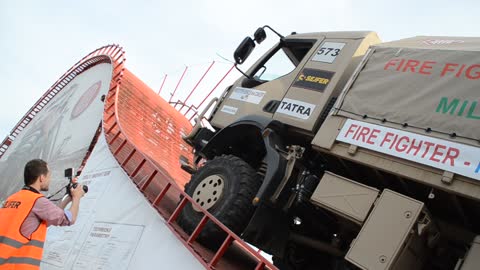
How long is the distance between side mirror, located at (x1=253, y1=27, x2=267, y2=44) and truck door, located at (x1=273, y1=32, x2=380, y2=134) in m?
0.85

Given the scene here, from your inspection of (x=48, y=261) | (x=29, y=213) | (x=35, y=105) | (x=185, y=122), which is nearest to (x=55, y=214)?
(x=29, y=213)

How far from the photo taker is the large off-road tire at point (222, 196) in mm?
4812

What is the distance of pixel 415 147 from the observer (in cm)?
379

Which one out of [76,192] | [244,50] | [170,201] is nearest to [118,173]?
[170,201]

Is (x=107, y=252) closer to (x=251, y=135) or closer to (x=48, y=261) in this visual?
(x=48, y=261)

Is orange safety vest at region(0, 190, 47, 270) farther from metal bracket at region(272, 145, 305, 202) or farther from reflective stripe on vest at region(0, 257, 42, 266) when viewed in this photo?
metal bracket at region(272, 145, 305, 202)

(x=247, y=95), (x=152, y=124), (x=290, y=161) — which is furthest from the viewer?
(x=152, y=124)

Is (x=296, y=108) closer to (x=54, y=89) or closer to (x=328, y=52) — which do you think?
(x=328, y=52)

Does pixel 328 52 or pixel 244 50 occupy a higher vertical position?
pixel 328 52

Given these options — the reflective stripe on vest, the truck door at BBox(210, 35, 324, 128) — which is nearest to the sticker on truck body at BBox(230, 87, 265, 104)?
the truck door at BBox(210, 35, 324, 128)

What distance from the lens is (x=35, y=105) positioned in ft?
59.0

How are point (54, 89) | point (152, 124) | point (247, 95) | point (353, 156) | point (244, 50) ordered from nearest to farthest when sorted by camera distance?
point (353, 156) < point (247, 95) < point (244, 50) < point (152, 124) < point (54, 89)

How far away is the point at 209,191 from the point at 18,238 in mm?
2338

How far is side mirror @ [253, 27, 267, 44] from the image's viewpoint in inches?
238
